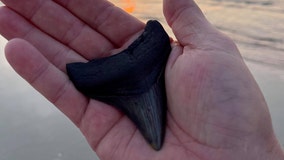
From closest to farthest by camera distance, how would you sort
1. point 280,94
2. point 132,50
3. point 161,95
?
point 161,95 → point 132,50 → point 280,94

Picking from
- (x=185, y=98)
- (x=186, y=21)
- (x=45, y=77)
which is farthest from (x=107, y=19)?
(x=185, y=98)

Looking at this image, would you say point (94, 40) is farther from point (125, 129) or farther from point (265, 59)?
point (265, 59)

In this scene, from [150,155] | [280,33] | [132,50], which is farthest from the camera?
[280,33]

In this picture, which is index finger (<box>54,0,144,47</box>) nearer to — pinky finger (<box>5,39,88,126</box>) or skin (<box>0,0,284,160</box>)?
skin (<box>0,0,284,160</box>)

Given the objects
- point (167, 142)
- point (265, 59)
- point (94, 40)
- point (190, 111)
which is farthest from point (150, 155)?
point (265, 59)

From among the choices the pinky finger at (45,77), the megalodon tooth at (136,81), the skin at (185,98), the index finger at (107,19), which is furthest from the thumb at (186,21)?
the pinky finger at (45,77)

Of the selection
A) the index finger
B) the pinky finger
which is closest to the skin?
the pinky finger

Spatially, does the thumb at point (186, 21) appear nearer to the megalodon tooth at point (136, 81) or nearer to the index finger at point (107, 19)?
the megalodon tooth at point (136, 81)

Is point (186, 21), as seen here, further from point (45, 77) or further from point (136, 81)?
point (45, 77)
